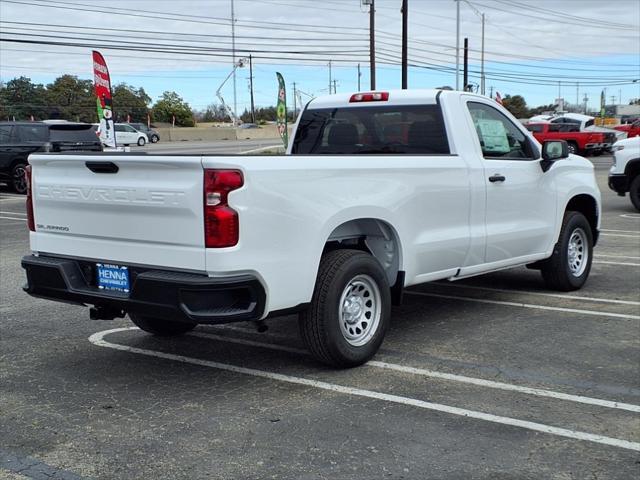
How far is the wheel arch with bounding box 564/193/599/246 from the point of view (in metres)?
8.08

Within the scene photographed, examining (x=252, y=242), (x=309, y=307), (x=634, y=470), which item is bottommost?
(x=634, y=470)

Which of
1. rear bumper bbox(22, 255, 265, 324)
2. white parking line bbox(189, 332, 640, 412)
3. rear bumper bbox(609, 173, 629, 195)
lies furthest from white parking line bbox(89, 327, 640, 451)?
rear bumper bbox(609, 173, 629, 195)

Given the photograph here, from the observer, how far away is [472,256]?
643 cm

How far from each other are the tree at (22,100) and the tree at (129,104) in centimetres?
1216

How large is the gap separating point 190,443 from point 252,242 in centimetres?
119

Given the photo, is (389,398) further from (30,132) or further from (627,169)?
(30,132)

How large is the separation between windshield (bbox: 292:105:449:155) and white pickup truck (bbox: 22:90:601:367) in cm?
1

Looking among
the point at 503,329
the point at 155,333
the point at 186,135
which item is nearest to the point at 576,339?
the point at 503,329

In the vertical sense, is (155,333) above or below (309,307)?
below

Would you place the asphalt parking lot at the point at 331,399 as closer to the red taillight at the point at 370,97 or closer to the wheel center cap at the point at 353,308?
the wheel center cap at the point at 353,308

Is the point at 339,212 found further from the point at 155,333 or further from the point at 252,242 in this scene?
the point at 155,333

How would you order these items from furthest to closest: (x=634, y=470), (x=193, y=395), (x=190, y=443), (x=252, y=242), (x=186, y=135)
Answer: (x=186, y=135) < (x=193, y=395) < (x=252, y=242) < (x=190, y=443) < (x=634, y=470)

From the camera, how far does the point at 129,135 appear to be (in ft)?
175

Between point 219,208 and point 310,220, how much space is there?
0.71 m
